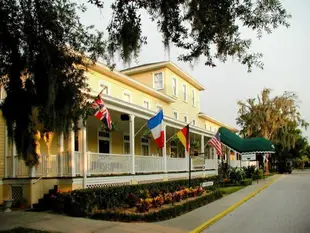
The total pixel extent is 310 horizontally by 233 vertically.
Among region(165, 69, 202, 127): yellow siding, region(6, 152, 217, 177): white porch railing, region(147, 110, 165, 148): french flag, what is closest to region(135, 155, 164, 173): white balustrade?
region(6, 152, 217, 177): white porch railing

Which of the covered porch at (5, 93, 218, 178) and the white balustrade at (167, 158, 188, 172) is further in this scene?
the white balustrade at (167, 158, 188, 172)

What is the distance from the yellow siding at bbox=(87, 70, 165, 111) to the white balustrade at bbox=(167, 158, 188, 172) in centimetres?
479

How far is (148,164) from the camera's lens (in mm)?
19688

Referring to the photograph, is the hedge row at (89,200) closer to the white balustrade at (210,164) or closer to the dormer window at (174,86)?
the white balustrade at (210,164)

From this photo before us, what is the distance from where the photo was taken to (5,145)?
15.7m

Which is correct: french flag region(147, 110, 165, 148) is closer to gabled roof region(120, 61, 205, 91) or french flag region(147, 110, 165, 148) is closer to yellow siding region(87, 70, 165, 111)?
yellow siding region(87, 70, 165, 111)

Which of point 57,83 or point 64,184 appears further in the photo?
point 64,184

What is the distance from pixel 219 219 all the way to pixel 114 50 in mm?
7118

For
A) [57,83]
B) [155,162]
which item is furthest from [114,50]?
[155,162]

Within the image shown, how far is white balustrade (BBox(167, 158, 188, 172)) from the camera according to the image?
73.6 ft

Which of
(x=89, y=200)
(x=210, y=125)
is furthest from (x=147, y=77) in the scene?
(x=89, y=200)

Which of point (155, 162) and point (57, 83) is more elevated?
point (57, 83)

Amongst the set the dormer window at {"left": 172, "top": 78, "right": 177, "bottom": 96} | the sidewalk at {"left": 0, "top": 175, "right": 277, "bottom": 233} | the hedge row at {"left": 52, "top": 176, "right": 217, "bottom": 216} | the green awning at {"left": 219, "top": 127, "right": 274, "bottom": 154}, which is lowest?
the sidewalk at {"left": 0, "top": 175, "right": 277, "bottom": 233}

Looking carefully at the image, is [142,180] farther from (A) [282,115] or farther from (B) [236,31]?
(A) [282,115]
